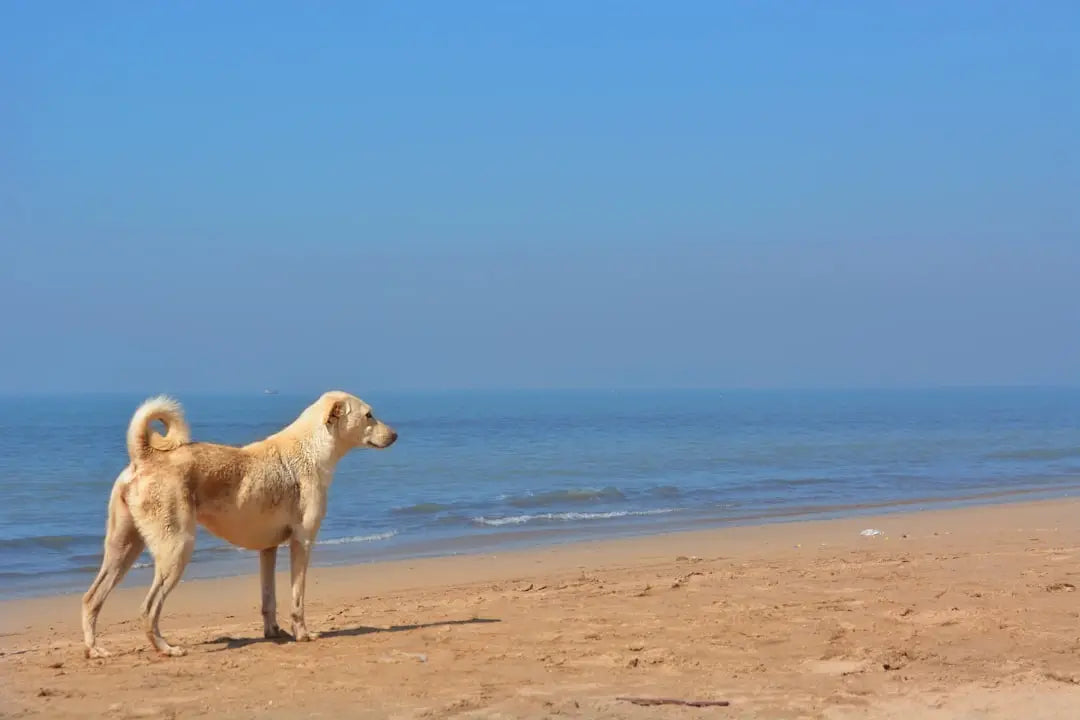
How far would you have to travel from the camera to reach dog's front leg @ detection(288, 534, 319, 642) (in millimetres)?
8711

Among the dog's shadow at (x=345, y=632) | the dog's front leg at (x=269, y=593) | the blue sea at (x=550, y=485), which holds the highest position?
the dog's front leg at (x=269, y=593)

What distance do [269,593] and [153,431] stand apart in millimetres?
1672

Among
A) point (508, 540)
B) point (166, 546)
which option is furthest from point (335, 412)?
point (508, 540)

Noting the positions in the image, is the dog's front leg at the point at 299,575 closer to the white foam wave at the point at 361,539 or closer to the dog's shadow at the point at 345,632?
the dog's shadow at the point at 345,632

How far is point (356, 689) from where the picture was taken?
7.00 m

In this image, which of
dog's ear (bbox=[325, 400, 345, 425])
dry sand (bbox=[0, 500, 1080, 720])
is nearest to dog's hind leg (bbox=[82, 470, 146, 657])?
dry sand (bbox=[0, 500, 1080, 720])

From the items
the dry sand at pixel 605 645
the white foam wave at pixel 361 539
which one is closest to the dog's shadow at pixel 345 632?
the dry sand at pixel 605 645

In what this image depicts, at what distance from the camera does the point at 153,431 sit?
8.12m

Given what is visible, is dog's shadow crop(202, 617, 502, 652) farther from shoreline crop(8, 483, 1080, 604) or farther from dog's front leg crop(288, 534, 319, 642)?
shoreline crop(8, 483, 1080, 604)

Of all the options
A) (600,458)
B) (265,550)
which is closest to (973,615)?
(265,550)

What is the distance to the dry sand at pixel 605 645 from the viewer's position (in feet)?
21.7

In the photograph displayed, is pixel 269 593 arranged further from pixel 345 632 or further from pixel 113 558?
pixel 113 558

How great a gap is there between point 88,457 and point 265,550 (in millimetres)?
32061

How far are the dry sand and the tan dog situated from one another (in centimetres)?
53
